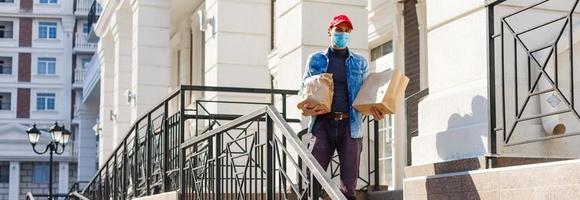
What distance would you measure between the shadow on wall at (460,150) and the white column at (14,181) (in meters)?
58.4

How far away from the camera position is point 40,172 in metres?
64.4

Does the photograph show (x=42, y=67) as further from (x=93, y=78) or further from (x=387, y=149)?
(x=387, y=149)

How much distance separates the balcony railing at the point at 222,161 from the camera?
276 inches

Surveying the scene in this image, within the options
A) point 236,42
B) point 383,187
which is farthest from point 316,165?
point 236,42

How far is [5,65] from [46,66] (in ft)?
8.90

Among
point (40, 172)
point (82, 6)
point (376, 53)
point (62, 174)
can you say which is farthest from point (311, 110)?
point (82, 6)

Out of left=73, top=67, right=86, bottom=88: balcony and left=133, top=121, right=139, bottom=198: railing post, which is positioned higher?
left=73, top=67, right=86, bottom=88: balcony

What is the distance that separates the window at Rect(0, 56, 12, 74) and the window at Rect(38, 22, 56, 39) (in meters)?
2.67

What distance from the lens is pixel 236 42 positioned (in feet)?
48.0

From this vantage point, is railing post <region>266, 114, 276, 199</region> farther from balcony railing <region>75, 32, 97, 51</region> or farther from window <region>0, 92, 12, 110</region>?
window <region>0, 92, 12, 110</region>

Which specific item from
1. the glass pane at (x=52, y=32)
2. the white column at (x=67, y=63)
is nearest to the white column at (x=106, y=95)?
the white column at (x=67, y=63)

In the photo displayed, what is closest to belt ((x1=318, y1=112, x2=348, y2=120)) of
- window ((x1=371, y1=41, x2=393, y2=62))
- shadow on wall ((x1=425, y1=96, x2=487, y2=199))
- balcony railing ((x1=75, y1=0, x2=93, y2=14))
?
shadow on wall ((x1=425, y1=96, x2=487, y2=199))

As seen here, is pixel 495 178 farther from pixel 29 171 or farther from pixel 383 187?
pixel 29 171

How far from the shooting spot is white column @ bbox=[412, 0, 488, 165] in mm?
6969
